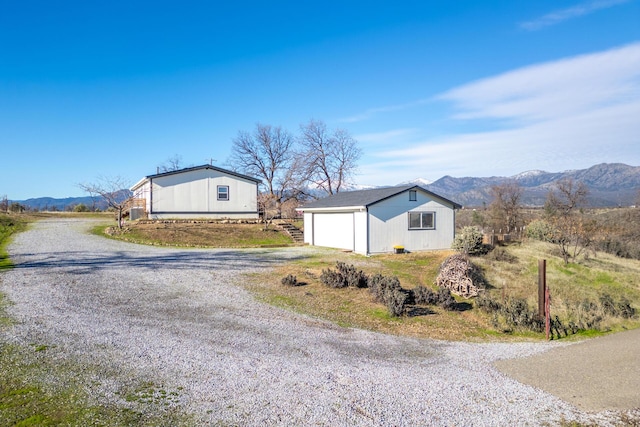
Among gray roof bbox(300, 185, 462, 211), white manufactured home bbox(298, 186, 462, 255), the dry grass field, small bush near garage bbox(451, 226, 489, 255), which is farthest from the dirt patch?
small bush near garage bbox(451, 226, 489, 255)

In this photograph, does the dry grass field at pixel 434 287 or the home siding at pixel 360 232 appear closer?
the dry grass field at pixel 434 287

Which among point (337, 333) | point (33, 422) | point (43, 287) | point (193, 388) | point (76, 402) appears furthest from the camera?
point (43, 287)

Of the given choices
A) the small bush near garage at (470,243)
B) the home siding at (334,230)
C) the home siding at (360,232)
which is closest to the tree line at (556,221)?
the small bush near garage at (470,243)

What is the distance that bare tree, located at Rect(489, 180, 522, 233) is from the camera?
41.8m

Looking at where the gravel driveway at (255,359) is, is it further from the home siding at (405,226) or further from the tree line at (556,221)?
the tree line at (556,221)

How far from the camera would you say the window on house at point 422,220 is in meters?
22.8

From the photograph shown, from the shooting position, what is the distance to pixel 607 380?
22.2 ft

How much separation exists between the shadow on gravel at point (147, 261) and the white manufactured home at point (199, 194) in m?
10.6

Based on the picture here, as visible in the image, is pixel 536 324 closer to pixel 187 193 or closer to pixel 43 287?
pixel 43 287

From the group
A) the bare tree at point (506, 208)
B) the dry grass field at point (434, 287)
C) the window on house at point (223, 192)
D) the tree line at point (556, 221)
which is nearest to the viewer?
the dry grass field at point (434, 287)

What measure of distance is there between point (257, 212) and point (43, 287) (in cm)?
2114

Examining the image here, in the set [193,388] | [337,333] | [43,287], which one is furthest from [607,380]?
[43,287]

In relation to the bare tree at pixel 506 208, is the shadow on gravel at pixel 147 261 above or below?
below

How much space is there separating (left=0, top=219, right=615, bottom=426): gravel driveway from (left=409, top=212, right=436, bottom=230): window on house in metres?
12.7
